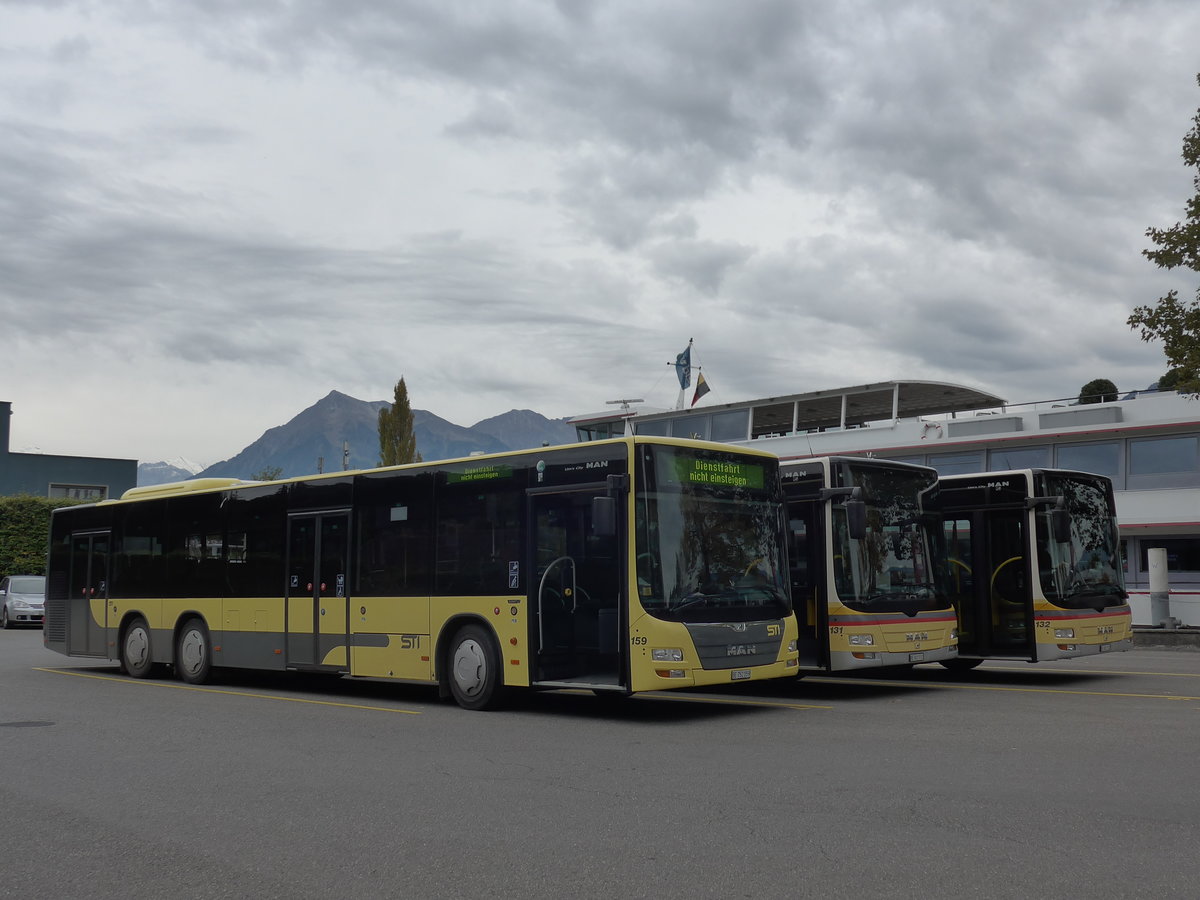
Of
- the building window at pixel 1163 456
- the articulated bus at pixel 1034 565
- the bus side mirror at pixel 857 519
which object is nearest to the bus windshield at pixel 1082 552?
the articulated bus at pixel 1034 565

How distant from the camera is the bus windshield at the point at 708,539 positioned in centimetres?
1232

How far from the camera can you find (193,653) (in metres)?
18.2

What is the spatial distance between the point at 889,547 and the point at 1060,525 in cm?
251

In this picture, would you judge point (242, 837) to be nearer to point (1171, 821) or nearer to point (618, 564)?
point (1171, 821)

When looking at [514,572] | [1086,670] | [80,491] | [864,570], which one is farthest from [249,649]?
[80,491]

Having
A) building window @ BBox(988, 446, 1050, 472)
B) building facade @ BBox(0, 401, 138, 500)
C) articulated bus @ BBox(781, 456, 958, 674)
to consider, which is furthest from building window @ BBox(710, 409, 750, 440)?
building facade @ BBox(0, 401, 138, 500)

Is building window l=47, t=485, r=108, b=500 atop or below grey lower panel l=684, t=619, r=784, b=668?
atop

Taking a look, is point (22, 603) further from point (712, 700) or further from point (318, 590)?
point (712, 700)

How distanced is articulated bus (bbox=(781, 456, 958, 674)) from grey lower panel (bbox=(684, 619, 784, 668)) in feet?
6.41

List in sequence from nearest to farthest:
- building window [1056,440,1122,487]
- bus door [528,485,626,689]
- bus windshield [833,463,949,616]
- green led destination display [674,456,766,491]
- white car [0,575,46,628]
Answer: bus door [528,485,626,689], green led destination display [674,456,766,491], bus windshield [833,463,949,616], building window [1056,440,1122,487], white car [0,575,46,628]

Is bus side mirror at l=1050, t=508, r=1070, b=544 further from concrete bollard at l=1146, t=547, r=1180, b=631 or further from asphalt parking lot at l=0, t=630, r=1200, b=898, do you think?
concrete bollard at l=1146, t=547, r=1180, b=631

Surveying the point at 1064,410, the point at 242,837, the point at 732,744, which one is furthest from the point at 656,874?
the point at 1064,410

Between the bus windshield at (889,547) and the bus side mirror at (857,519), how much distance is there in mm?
683

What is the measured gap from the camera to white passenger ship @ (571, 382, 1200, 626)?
94.8 feet
